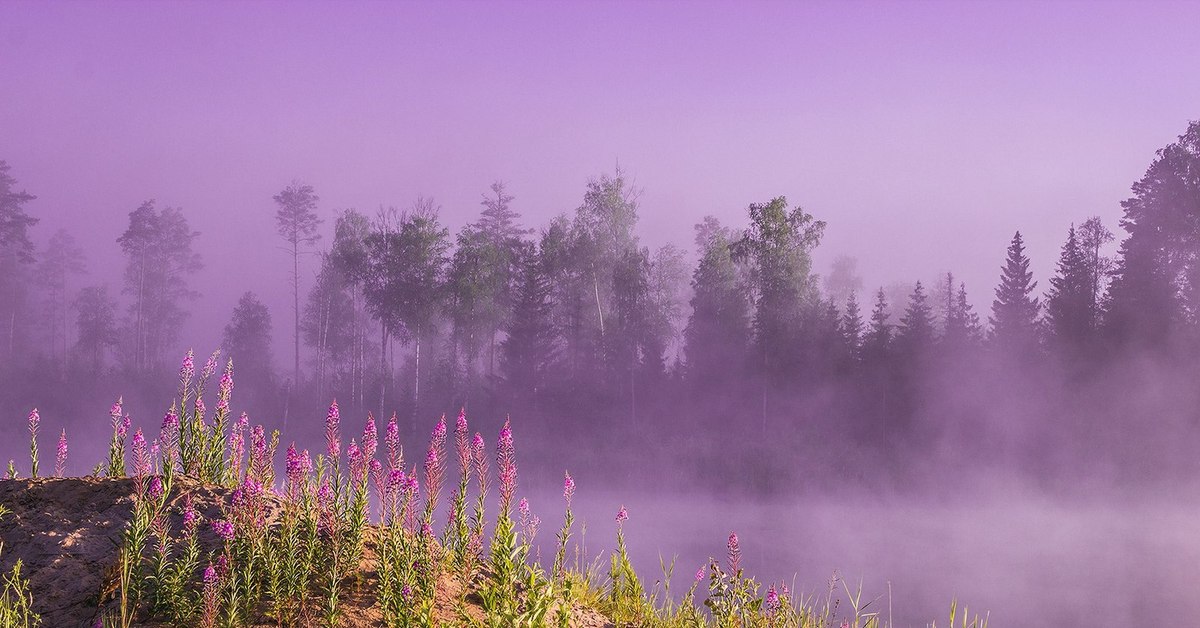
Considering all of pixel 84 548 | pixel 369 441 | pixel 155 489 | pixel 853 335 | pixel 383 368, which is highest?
pixel 853 335

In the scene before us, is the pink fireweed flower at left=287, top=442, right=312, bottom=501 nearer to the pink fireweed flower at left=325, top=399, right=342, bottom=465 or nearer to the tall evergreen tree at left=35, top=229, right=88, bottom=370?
the pink fireweed flower at left=325, top=399, right=342, bottom=465

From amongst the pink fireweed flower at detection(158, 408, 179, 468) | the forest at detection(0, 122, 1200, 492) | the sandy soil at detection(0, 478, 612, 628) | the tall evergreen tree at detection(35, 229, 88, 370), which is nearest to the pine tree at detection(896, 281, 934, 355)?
the forest at detection(0, 122, 1200, 492)

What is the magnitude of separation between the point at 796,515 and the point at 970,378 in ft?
58.5

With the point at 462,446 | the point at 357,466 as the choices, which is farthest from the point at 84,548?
the point at 462,446

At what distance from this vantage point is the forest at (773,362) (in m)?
40.6

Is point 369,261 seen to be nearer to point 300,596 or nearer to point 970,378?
point 970,378

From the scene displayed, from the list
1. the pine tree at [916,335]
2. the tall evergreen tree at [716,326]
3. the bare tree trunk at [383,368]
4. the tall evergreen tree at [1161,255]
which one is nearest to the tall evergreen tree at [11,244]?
the bare tree trunk at [383,368]

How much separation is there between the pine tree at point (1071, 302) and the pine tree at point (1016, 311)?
37.8 inches

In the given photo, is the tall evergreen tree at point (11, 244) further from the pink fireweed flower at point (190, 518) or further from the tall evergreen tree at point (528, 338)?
the pink fireweed flower at point (190, 518)

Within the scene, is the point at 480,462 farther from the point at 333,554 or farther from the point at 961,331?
the point at 961,331

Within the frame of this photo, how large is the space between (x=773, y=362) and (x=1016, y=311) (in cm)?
1331

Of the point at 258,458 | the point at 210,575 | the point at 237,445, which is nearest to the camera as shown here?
the point at 210,575

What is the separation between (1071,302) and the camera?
4262 cm

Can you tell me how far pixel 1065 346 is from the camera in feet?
139
